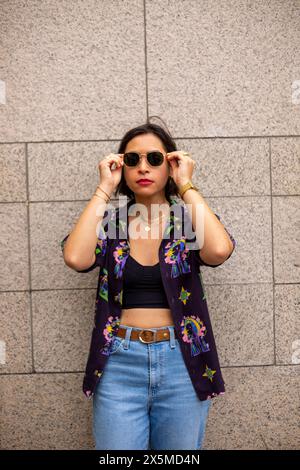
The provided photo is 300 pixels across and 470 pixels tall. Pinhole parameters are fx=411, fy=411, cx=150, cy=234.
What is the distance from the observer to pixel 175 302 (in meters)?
2.24

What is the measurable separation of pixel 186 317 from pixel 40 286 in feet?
4.58

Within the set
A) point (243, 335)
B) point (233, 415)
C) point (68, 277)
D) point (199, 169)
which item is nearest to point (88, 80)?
point (199, 169)

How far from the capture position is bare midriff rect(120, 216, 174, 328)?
2.22 m

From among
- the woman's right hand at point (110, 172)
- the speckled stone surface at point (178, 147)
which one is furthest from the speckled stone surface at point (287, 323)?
the woman's right hand at point (110, 172)

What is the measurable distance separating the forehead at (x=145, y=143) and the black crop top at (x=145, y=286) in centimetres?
67

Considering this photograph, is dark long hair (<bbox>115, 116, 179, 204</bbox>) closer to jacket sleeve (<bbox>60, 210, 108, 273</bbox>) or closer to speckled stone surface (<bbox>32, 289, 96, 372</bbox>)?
jacket sleeve (<bbox>60, 210, 108, 273</bbox>)

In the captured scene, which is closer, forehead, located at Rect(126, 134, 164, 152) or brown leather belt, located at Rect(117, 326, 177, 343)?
brown leather belt, located at Rect(117, 326, 177, 343)

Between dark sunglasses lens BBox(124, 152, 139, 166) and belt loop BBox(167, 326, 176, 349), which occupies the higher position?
dark sunglasses lens BBox(124, 152, 139, 166)

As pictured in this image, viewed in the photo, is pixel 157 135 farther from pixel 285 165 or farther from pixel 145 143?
pixel 285 165

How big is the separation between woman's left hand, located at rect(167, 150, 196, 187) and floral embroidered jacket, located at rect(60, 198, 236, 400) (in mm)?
207

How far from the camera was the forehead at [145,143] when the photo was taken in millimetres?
2381

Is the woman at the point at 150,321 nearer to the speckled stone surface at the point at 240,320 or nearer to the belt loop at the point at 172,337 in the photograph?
the belt loop at the point at 172,337

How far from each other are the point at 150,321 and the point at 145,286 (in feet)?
0.62

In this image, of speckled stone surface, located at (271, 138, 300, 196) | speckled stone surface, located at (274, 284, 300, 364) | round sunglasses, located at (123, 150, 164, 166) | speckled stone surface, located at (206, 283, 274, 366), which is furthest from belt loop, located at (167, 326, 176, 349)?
speckled stone surface, located at (271, 138, 300, 196)
